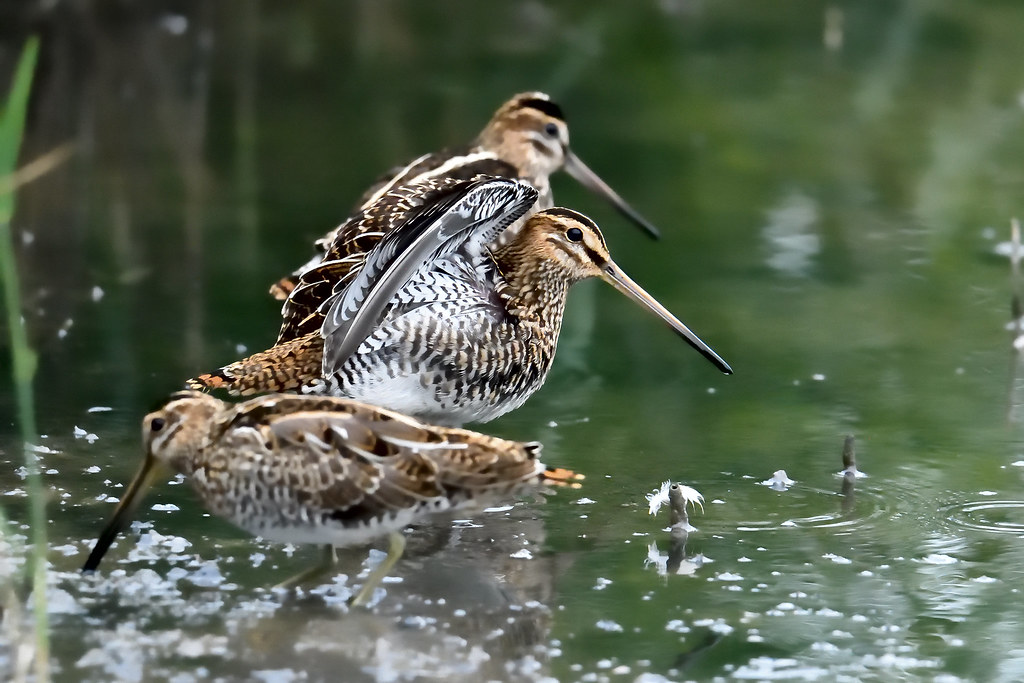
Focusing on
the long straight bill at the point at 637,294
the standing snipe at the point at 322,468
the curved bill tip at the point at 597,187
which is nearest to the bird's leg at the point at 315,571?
the standing snipe at the point at 322,468

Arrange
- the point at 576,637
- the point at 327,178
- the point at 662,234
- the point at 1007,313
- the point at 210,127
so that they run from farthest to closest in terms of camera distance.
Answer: the point at 210,127, the point at 327,178, the point at 662,234, the point at 1007,313, the point at 576,637

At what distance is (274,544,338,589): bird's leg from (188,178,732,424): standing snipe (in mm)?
680

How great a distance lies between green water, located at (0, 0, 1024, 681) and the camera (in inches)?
161

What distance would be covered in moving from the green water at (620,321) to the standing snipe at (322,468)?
20cm

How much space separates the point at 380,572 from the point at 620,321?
2.88 meters

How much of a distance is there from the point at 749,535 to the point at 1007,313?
2.58m

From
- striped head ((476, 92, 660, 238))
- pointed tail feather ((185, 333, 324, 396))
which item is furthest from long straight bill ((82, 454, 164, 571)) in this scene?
striped head ((476, 92, 660, 238))

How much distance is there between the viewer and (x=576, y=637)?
4.06 metres

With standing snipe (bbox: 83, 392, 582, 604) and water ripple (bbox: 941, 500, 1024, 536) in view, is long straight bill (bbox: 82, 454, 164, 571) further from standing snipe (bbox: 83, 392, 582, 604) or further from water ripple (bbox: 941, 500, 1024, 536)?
water ripple (bbox: 941, 500, 1024, 536)

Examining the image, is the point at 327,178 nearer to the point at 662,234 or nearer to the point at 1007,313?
the point at 662,234

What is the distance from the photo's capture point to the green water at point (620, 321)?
4.10 meters

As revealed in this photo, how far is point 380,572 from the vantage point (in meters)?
4.23

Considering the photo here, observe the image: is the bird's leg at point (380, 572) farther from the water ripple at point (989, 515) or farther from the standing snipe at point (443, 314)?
the water ripple at point (989, 515)

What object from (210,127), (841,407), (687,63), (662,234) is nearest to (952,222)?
(662,234)
